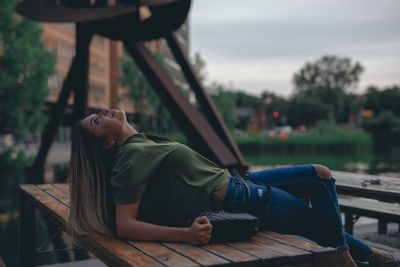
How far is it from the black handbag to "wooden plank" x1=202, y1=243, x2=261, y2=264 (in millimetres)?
51

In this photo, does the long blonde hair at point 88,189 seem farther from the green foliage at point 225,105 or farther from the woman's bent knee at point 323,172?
the green foliage at point 225,105

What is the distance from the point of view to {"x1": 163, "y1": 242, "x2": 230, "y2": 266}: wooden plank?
1.67 metres

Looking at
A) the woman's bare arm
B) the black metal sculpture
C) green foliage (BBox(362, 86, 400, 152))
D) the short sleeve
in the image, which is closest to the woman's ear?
the short sleeve

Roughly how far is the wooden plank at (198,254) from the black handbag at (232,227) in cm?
13

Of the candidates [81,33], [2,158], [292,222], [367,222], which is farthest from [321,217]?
[2,158]

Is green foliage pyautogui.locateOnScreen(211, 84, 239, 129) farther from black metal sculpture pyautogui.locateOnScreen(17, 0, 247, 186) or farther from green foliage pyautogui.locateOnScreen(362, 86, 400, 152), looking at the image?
black metal sculpture pyautogui.locateOnScreen(17, 0, 247, 186)

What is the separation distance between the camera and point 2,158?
54.9 ft

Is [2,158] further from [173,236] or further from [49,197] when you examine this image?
[173,236]

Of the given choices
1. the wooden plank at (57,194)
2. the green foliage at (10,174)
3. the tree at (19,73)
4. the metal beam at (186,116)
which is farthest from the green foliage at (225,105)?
the wooden plank at (57,194)

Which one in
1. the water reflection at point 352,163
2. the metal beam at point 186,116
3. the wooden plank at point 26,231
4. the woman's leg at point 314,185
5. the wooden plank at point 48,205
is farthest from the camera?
the water reflection at point 352,163

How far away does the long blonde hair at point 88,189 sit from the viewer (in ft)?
7.54

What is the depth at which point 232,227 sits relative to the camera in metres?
2.02

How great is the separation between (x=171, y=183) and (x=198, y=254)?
0.53 metres

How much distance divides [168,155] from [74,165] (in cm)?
49
